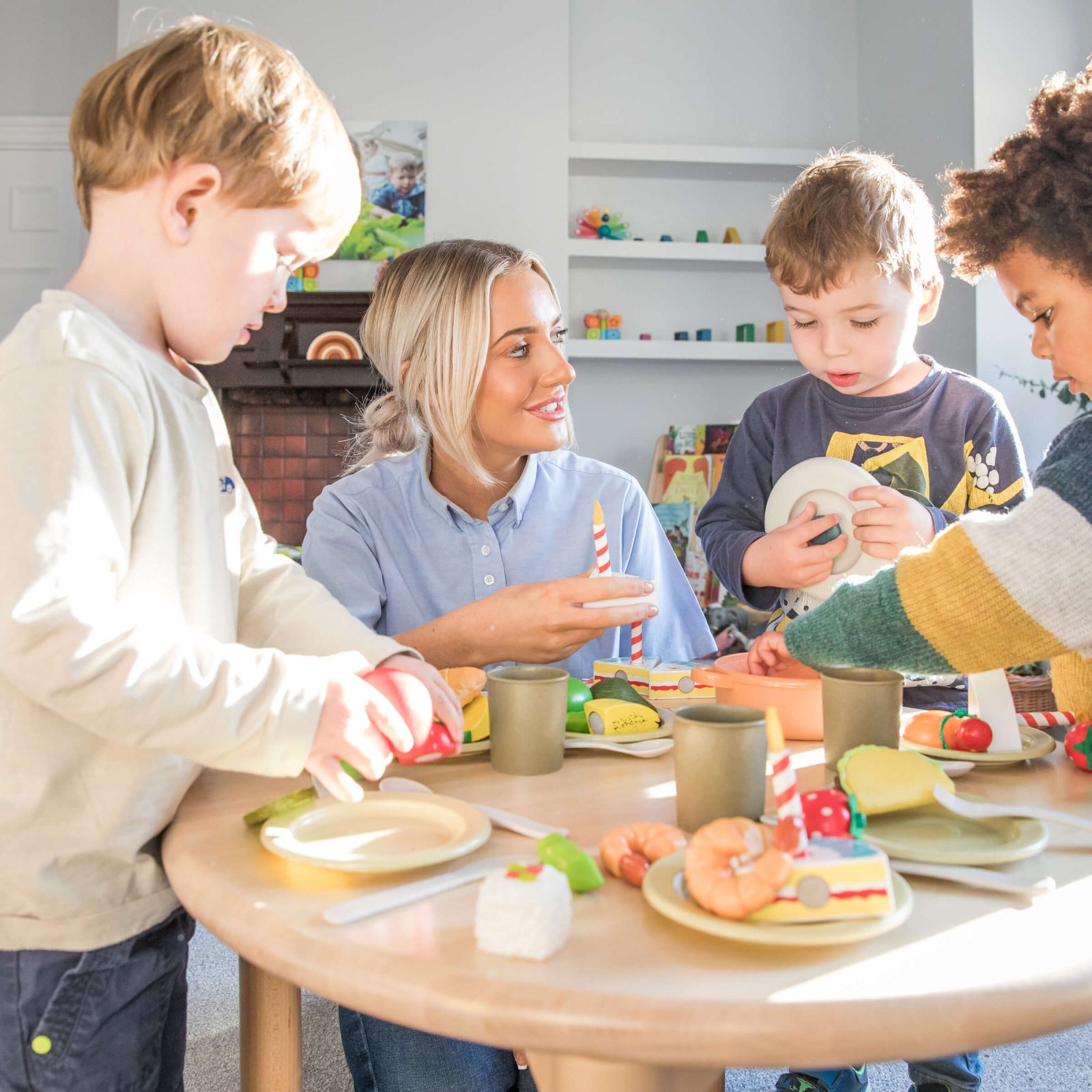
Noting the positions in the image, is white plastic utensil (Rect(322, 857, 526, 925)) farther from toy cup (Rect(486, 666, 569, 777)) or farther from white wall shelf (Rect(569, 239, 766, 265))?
white wall shelf (Rect(569, 239, 766, 265))

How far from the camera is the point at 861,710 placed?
945 mm

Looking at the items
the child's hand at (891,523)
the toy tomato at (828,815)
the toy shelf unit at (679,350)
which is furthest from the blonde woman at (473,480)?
the toy shelf unit at (679,350)

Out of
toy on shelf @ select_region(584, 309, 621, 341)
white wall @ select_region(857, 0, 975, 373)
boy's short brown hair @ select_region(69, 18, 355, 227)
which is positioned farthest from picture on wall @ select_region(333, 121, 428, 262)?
boy's short brown hair @ select_region(69, 18, 355, 227)

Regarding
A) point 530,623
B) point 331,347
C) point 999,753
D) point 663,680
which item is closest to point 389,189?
point 331,347

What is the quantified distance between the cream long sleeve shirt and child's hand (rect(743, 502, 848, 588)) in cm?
61

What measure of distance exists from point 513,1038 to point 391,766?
0.50 metres

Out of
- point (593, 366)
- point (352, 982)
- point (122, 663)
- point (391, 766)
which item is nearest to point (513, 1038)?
point (352, 982)

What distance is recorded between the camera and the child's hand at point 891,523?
1266mm

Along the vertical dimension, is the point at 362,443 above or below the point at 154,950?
above

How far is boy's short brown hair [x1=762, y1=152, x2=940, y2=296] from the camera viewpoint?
1.51 m

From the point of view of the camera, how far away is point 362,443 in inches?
86.9

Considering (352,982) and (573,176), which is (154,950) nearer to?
(352,982)

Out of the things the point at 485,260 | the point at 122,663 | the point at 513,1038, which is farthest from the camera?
the point at 485,260

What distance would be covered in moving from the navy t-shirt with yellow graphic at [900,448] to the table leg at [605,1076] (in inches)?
35.0
